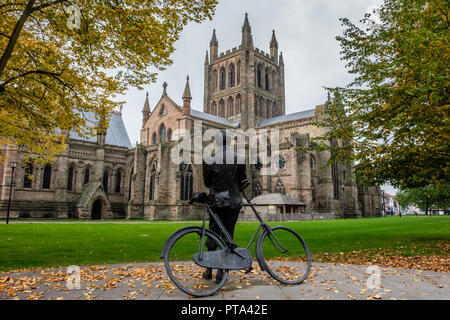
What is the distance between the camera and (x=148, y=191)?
3559cm

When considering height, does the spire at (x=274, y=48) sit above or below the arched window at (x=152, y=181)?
above

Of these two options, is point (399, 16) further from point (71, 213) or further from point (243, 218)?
point (71, 213)

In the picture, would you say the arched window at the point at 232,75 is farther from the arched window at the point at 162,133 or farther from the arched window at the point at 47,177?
the arched window at the point at 47,177

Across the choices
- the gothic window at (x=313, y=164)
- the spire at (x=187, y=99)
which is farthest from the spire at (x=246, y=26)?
the gothic window at (x=313, y=164)

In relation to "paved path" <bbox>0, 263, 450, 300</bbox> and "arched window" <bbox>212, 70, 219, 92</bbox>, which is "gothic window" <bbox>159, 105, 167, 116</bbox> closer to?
"arched window" <bbox>212, 70, 219, 92</bbox>

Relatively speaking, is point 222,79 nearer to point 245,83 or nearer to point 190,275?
point 245,83

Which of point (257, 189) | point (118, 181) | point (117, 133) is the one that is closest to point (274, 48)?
point (257, 189)

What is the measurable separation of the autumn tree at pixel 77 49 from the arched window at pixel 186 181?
22730mm

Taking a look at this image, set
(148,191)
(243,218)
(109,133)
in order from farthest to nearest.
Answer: (109,133), (148,191), (243,218)

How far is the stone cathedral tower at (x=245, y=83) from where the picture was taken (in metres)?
53.1

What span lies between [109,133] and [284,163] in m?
25.0

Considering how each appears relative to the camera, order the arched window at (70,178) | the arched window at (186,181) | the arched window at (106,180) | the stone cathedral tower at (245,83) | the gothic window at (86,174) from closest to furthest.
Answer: the arched window at (186,181) → the arched window at (70,178) → the gothic window at (86,174) → the arched window at (106,180) → the stone cathedral tower at (245,83)

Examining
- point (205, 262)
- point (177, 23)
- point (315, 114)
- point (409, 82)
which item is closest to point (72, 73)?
point (177, 23)
